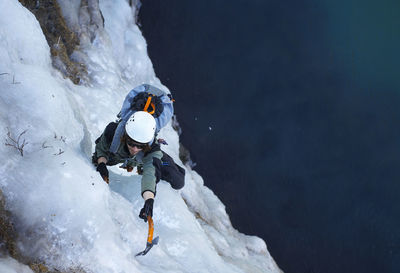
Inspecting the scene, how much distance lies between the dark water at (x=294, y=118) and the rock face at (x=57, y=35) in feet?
33.5

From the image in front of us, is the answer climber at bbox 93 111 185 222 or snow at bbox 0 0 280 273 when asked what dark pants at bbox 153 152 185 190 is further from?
climber at bbox 93 111 185 222

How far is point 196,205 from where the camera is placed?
10.6 meters

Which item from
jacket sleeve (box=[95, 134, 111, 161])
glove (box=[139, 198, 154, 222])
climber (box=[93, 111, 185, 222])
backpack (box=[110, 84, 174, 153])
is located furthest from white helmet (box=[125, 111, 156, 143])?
glove (box=[139, 198, 154, 222])

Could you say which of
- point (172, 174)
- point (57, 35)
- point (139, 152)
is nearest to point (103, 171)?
point (139, 152)

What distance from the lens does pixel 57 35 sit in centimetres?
933

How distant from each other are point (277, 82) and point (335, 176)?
7824 millimetres

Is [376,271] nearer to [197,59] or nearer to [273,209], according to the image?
[273,209]

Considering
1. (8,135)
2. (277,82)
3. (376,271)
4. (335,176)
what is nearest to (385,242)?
(376,271)

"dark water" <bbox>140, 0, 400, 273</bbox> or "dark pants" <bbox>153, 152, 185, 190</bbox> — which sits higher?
"dark pants" <bbox>153, 152, 185, 190</bbox>

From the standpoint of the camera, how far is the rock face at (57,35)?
28.1 feet

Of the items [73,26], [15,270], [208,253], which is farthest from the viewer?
[73,26]

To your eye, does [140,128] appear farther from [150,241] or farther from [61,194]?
[150,241]

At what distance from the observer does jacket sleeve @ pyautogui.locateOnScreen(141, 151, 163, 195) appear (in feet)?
15.2

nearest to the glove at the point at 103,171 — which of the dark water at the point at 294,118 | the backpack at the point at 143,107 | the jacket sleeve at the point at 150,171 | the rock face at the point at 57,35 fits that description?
the backpack at the point at 143,107
